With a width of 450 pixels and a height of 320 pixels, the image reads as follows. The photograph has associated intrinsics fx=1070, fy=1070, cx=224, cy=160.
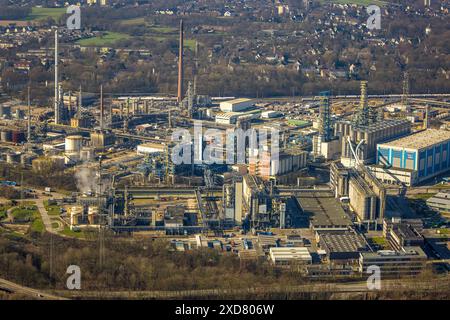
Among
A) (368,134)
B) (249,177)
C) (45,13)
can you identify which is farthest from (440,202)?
(45,13)

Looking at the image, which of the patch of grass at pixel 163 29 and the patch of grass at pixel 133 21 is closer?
the patch of grass at pixel 163 29

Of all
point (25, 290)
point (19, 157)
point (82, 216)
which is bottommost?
point (25, 290)

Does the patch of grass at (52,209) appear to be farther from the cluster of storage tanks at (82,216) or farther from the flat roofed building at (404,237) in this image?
the flat roofed building at (404,237)

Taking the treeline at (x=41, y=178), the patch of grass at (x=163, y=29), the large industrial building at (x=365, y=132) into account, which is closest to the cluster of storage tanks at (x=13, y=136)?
the treeline at (x=41, y=178)

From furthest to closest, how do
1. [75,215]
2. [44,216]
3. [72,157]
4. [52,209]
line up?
[72,157]
[52,209]
[44,216]
[75,215]

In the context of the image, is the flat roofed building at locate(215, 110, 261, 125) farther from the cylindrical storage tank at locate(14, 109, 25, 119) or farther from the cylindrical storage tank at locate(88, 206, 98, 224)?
the cylindrical storage tank at locate(88, 206, 98, 224)

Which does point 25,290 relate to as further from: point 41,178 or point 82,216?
point 41,178
